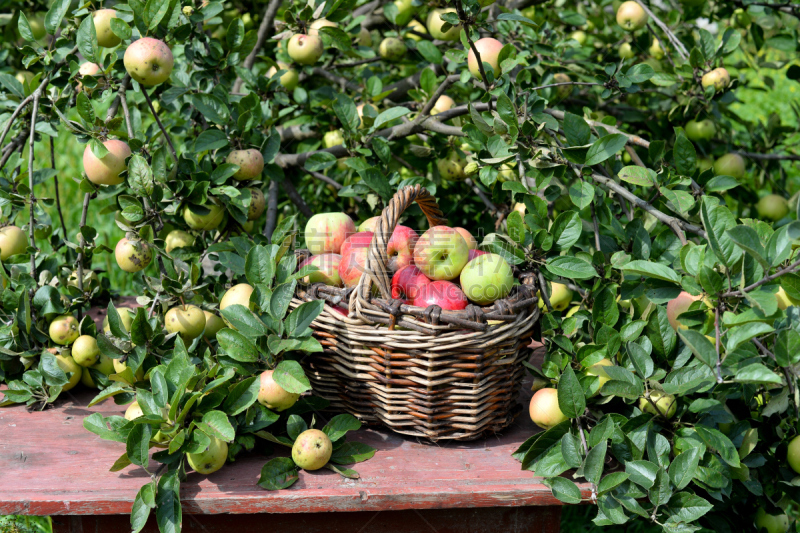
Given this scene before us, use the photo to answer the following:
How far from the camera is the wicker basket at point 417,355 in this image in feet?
3.97

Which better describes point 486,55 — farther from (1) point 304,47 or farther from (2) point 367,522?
(2) point 367,522

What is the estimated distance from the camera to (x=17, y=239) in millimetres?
1554

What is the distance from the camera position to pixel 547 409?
1299mm

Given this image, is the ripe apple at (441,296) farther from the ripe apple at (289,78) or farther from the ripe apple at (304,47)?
the ripe apple at (289,78)

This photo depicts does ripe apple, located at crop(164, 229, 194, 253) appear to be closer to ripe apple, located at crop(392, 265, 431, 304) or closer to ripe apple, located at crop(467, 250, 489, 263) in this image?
ripe apple, located at crop(392, 265, 431, 304)

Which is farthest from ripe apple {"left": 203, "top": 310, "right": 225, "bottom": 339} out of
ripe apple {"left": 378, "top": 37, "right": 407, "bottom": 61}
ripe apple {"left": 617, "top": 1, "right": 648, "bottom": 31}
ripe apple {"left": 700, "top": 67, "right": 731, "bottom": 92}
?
ripe apple {"left": 617, "top": 1, "right": 648, "bottom": 31}

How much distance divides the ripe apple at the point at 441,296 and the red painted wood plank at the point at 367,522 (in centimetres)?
41

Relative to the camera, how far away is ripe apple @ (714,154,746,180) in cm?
213

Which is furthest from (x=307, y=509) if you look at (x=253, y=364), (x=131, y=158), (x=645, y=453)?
(x=131, y=158)

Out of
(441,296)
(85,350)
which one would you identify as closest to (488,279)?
(441,296)

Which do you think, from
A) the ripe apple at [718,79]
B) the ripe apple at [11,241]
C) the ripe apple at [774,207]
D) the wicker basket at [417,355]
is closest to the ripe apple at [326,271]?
the wicker basket at [417,355]

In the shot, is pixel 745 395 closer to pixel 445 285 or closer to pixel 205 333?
pixel 445 285

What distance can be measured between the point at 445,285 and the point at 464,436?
0.32 meters

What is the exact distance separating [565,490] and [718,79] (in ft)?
3.92
